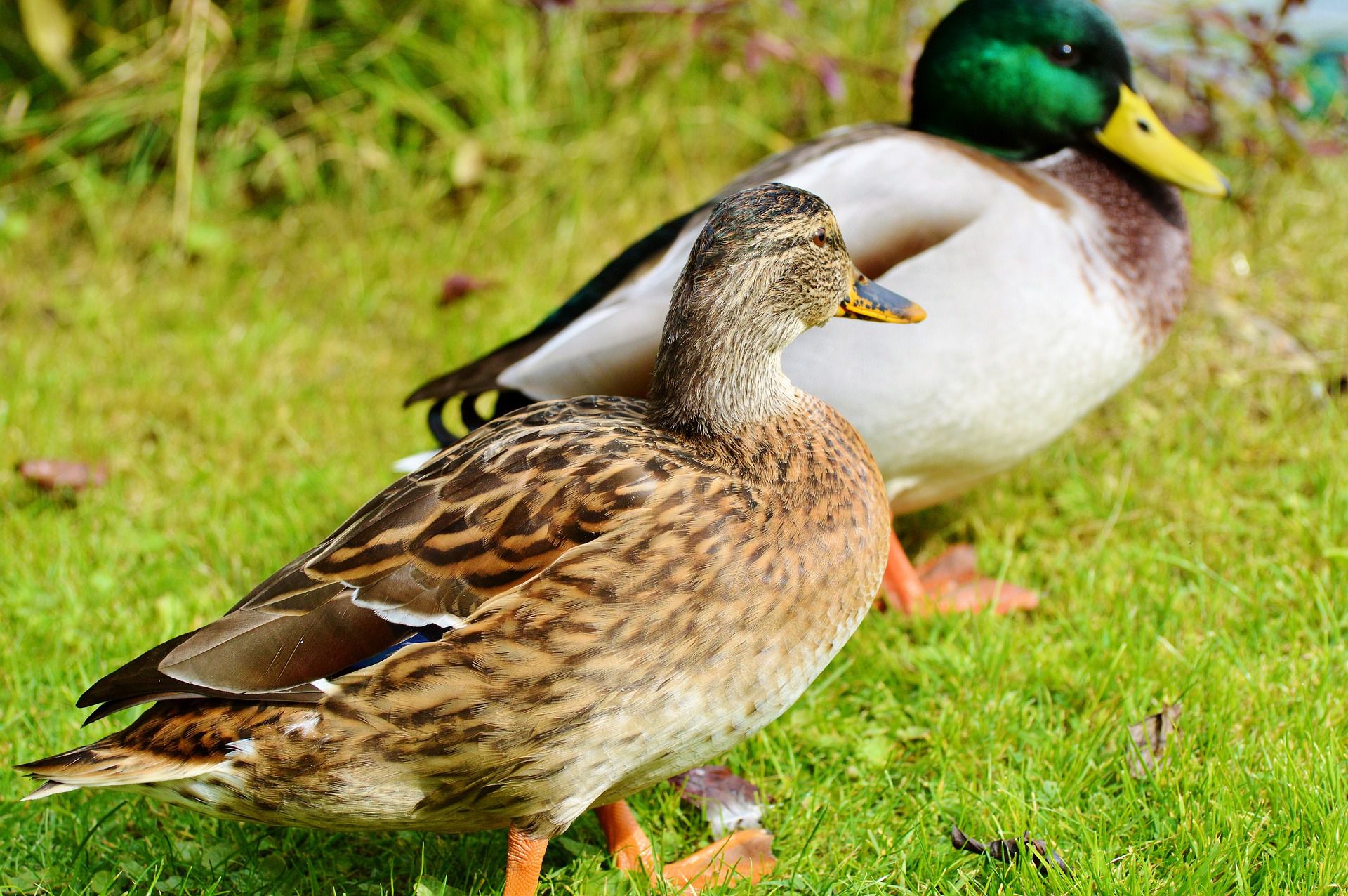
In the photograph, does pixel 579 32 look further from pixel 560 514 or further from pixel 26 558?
pixel 560 514

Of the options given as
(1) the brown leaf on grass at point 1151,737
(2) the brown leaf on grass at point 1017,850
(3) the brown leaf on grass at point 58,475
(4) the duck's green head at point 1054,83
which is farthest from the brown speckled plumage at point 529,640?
(3) the brown leaf on grass at point 58,475

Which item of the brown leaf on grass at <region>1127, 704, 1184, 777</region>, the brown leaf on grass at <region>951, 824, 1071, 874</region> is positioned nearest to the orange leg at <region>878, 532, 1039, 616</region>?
the brown leaf on grass at <region>1127, 704, 1184, 777</region>

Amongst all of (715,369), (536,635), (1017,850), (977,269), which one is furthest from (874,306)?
(1017,850)

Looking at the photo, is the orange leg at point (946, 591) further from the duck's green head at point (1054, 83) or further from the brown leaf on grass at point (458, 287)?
the brown leaf on grass at point (458, 287)

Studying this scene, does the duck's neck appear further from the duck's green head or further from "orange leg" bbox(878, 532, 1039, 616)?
the duck's green head

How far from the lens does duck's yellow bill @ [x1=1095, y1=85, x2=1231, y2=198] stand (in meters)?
3.31

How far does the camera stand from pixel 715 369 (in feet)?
7.09

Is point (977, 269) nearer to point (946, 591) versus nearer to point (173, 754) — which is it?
point (946, 591)

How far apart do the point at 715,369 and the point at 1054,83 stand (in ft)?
5.46

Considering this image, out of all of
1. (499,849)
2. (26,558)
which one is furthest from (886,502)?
(26,558)

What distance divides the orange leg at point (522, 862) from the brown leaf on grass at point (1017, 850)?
0.75 meters

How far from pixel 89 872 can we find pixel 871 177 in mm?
2114

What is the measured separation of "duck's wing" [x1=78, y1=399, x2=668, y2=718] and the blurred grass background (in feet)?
1.50

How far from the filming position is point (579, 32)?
5570 millimetres
